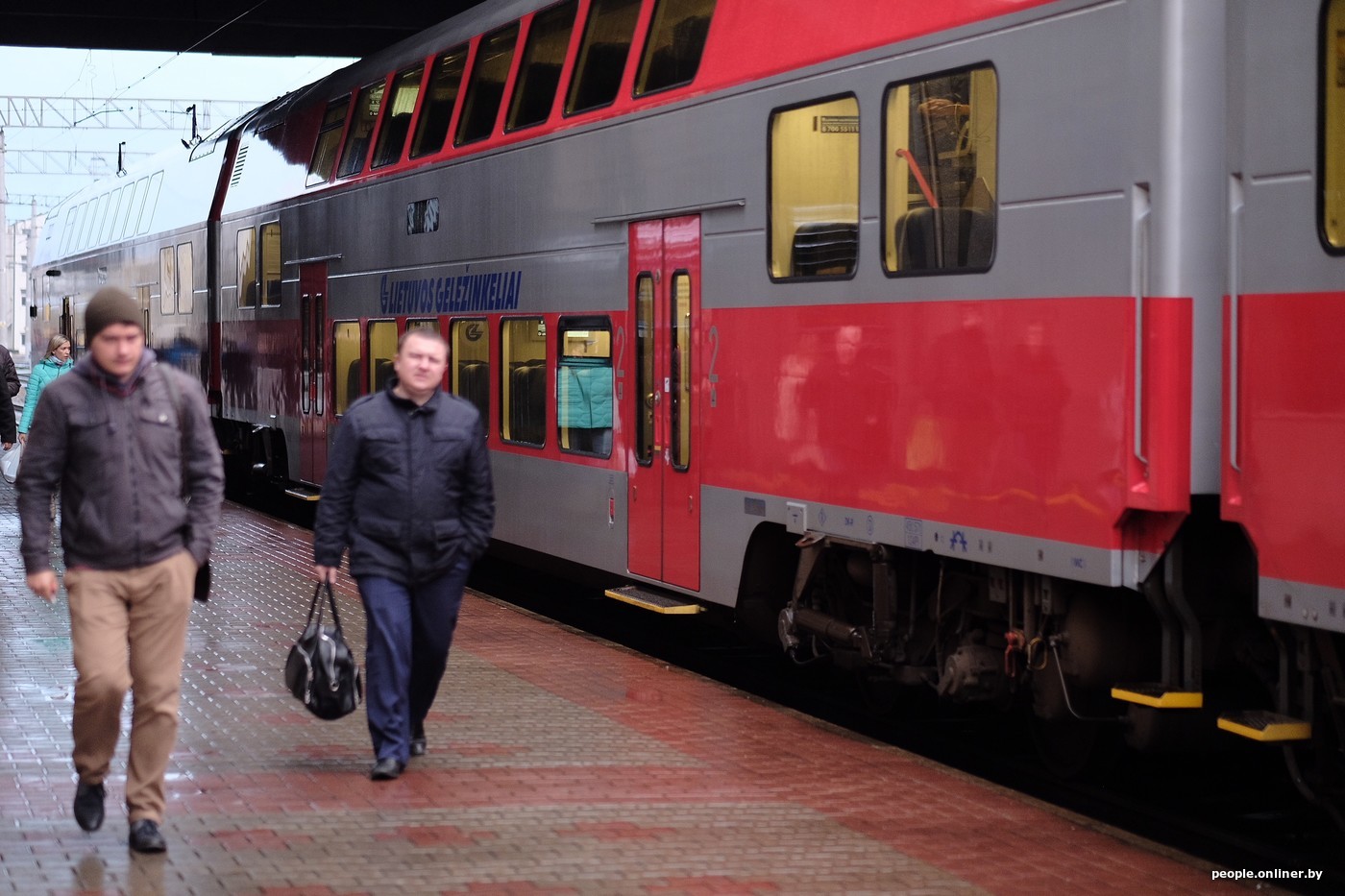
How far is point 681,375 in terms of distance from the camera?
34.9ft

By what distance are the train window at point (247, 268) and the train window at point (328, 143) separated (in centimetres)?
272

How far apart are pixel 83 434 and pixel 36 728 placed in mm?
2683

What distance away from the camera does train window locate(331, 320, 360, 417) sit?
16.8 m

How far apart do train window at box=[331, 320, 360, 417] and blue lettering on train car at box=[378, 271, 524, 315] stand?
911mm

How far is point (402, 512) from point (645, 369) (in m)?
4.01

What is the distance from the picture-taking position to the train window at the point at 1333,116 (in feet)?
20.5

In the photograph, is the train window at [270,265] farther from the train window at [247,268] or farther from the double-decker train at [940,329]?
the double-decker train at [940,329]

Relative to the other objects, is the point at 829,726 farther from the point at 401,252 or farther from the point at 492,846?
the point at 401,252

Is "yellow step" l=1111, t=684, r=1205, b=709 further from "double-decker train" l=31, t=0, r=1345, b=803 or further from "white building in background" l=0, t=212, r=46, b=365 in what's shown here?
"white building in background" l=0, t=212, r=46, b=365

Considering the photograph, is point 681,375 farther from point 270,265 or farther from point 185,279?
point 185,279

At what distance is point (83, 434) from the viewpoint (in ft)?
19.8

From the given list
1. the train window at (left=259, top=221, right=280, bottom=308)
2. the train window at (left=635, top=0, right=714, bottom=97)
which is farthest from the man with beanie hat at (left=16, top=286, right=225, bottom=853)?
the train window at (left=259, top=221, right=280, bottom=308)

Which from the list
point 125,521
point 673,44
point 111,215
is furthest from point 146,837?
point 111,215

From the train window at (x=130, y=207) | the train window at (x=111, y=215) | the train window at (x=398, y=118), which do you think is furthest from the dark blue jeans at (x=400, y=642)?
the train window at (x=111, y=215)
